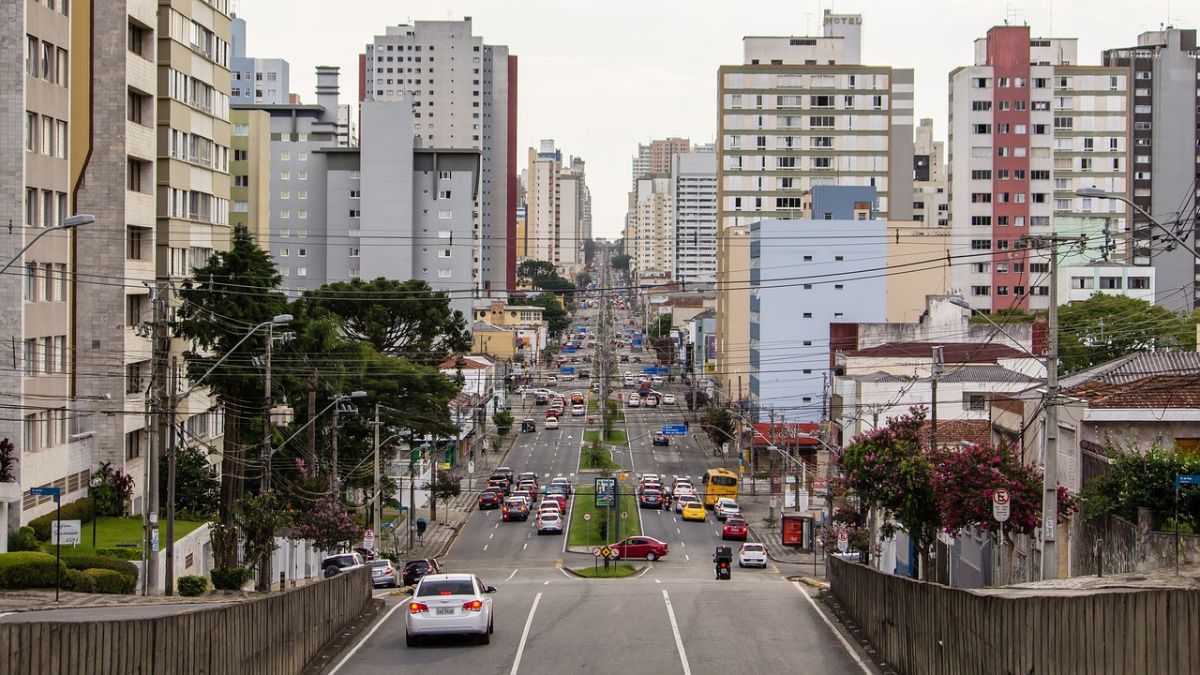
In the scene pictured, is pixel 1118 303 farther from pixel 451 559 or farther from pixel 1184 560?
pixel 1184 560

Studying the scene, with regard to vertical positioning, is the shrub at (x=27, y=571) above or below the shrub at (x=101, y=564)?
above

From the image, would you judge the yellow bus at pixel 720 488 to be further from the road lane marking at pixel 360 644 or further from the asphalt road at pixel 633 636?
the road lane marking at pixel 360 644

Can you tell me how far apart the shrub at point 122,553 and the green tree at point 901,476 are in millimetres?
19186

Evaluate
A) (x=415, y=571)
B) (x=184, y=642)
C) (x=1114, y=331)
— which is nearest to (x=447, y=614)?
(x=184, y=642)

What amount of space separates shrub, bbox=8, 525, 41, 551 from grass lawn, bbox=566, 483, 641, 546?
37.9 metres

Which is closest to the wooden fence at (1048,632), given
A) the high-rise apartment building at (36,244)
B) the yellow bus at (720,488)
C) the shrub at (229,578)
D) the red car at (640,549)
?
the shrub at (229,578)

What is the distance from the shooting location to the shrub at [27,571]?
32.5 meters

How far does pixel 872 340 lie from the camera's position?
9844 cm

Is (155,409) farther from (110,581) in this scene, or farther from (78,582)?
(110,581)

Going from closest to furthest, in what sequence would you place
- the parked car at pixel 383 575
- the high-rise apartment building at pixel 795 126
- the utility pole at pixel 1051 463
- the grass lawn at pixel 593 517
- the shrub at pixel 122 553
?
the utility pole at pixel 1051 463 → the shrub at pixel 122 553 → the parked car at pixel 383 575 → the grass lawn at pixel 593 517 → the high-rise apartment building at pixel 795 126

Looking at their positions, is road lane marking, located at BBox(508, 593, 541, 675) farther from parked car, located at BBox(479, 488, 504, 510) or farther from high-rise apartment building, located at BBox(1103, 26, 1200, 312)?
high-rise apartment building, located at BBox(1103, 26, 1200, 312)

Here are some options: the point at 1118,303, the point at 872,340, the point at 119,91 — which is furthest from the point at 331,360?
the point at 1118,303

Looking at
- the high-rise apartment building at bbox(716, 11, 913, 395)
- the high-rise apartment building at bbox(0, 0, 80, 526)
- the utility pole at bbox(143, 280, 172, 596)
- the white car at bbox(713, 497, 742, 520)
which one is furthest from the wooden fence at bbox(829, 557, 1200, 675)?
the high-rise apartment building at bbox(716, 11, 913, 395)

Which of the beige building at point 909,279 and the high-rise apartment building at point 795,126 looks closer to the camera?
the beige building at point 909,279
